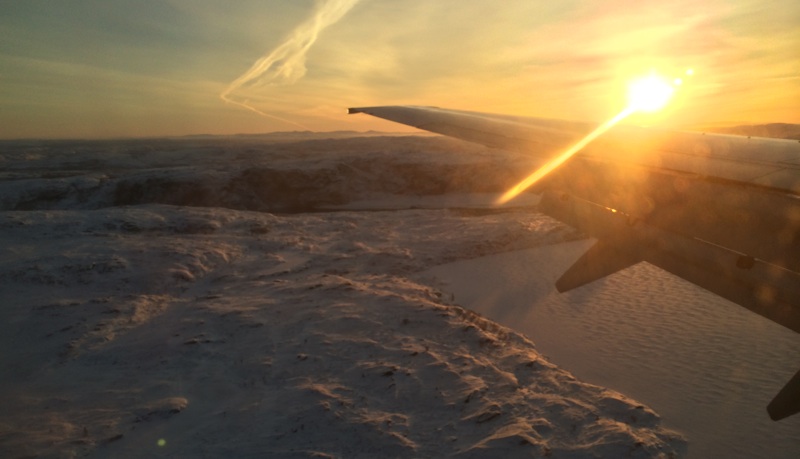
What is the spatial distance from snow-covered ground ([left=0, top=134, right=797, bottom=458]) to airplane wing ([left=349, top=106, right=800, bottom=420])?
2521 millimetres

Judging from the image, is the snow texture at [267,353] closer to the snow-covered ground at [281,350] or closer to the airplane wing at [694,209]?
the snow-covered ground at [281,350]

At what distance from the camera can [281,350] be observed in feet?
24.4

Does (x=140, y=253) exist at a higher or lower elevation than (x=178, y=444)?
higher

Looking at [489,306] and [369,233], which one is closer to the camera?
[489,306]

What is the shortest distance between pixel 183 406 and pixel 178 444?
32.1 inches

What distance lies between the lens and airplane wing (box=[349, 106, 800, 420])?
271cm

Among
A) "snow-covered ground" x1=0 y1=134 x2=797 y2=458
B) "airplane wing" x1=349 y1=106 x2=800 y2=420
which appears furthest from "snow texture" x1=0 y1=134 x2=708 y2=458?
"airplane wing" x1=349 y1=106 x2=800 y2=420

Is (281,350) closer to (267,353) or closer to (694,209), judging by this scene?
(267,353)

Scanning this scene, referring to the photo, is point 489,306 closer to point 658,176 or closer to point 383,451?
point 383,451

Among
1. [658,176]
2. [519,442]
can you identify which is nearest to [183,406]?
[519,442]

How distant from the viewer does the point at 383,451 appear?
16.8 ft

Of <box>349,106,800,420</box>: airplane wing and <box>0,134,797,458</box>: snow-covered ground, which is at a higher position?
<box>349,106,800,420</box>: airplane wing

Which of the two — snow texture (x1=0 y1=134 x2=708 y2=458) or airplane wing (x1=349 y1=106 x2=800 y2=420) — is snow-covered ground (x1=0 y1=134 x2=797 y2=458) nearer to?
snow texture (x1=0 y1=134 x2=708 y2=458)

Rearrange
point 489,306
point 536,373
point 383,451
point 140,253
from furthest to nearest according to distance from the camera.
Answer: point 140,253 → point 489,306 → point 536,373 → point 383,451
